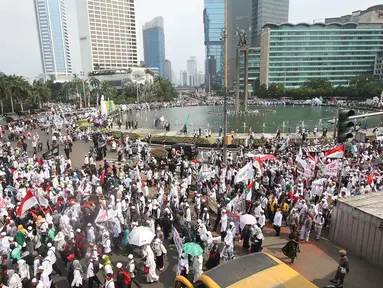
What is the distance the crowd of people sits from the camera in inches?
300

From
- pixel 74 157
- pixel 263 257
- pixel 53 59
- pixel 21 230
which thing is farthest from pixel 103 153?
pixel 53 59

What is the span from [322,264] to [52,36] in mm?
214981

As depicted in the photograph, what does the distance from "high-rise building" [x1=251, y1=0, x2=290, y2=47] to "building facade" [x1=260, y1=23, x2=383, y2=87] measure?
35.6 m

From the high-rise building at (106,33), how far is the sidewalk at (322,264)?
116 meters

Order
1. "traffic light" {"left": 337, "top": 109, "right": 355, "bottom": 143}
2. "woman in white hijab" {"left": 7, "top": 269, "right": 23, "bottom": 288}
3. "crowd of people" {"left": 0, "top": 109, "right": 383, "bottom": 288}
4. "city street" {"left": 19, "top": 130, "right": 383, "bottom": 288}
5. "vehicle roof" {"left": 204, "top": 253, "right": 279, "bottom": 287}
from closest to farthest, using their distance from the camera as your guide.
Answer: "vehicle roof" {"left": 204, "top": 253, "right": 279, "bottom": 287}
"traffic light" {"left": 337, "top": 109, "right": 355, "bottom": 143}
"woman in white hijab" {"left": 7, "top": 269, "right": 23, "bottom": 288}
"crowd of people" {"left": 0, "top": 109, "right": 383, "bottom": 288}
"city street" {"left": 19, "top": 130, "right": 383, "bottom": 288}

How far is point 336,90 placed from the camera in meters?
81.7

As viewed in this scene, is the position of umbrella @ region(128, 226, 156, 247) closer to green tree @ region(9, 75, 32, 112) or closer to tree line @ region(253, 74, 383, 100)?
green tree @ region(9, 75, 32, 112)

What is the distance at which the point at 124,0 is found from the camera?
12300 cm

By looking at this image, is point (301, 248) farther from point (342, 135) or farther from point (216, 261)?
point (342, 135)

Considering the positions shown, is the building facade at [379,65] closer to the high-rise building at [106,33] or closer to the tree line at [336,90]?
the tree line at [336,90]

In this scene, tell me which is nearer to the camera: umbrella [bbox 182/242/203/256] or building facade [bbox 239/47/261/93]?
umbrella [bbox 182/242/203/256]

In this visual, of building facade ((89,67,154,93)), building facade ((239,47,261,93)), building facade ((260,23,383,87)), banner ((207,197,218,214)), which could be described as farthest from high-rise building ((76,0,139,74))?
banner ((207,197,218,214))

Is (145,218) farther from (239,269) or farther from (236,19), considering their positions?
(236,19)

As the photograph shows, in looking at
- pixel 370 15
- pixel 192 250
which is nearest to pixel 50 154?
pixel 192 250
